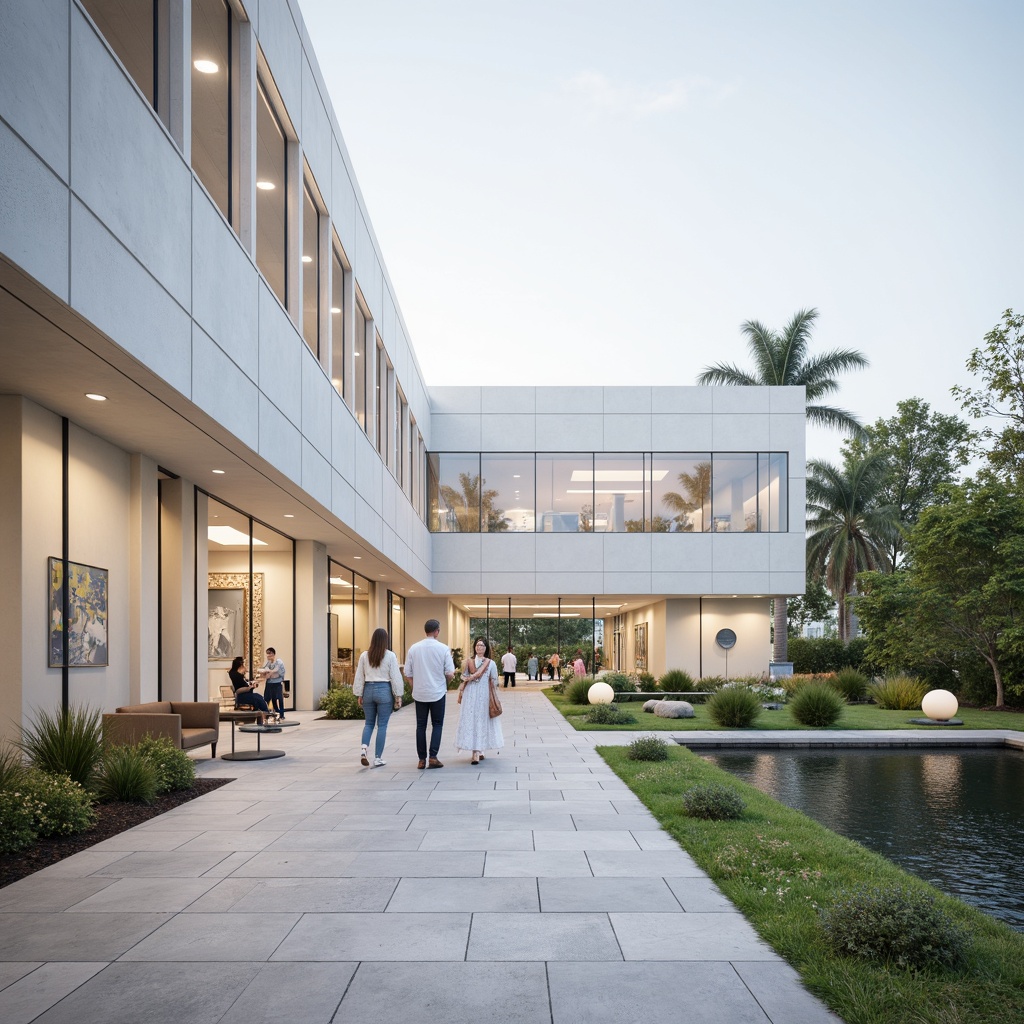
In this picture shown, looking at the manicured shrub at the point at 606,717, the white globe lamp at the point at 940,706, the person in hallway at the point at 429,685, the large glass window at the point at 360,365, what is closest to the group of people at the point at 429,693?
the person in hallway at the point at 429,685

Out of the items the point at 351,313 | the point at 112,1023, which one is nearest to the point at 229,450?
the point at 351,313

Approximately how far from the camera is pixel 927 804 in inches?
428

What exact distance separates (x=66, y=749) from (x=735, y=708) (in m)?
13.4

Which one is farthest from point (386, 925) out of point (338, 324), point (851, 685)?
point (851, 685)

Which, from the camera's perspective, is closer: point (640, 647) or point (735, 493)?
point (735, 493)

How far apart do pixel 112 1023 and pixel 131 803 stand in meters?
5.41

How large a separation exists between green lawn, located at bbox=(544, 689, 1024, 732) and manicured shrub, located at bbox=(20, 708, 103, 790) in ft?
35.5

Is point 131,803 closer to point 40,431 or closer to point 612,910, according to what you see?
point 40,431

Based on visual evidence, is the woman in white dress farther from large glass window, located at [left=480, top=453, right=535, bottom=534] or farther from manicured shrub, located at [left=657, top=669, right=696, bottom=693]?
large glass window, located at [left=480, top=453, right=535, bottom=534]

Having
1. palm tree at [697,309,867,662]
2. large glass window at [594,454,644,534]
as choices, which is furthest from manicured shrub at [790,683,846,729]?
palm tree at [697,309,867,662]

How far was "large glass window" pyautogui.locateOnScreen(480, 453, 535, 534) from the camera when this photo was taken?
3247cm

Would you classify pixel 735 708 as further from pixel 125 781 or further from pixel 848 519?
pixel 848 519

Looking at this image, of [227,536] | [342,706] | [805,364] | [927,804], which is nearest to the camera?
[927,804]

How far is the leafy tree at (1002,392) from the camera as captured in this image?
2438 centimetres
